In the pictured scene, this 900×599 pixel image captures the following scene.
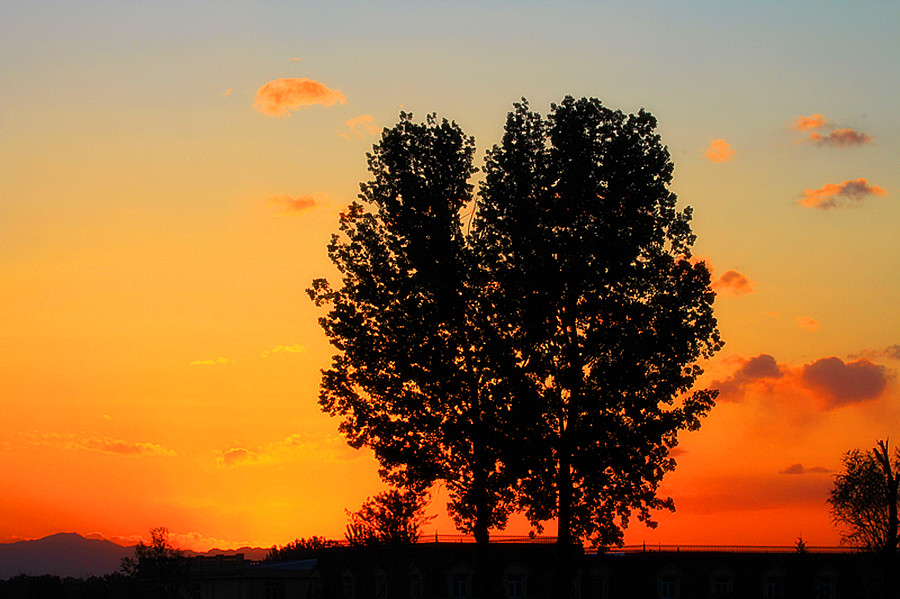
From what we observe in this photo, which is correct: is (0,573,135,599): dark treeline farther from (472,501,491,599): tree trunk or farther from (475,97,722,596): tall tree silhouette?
(475,97,722,596): tall tree silhouette

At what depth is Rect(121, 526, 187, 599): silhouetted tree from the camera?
7438 cm

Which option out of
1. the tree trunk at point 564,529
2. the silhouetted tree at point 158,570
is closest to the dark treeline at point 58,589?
the silhouetted tree at point 158,570

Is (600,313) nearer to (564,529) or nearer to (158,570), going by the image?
(564,529)

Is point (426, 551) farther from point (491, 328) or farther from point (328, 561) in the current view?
point (491, 328)

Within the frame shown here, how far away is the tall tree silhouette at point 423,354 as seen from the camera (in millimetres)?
45625

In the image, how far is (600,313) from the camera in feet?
144

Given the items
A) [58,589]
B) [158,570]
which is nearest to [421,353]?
[158,570]

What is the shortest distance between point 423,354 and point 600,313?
8069 millimetres

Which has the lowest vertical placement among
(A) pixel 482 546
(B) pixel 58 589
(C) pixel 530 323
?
(B) pixel 58 589

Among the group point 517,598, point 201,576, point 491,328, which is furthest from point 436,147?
point 201,576

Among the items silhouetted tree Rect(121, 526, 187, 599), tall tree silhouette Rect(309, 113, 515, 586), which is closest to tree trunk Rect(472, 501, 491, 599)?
tall tree silhouette Rect(309, 113, 515, 586)

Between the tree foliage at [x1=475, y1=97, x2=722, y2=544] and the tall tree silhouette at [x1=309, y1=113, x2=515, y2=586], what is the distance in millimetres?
1655

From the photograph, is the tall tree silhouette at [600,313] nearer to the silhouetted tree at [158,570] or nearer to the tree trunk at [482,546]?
the tree trunk at [482,546]

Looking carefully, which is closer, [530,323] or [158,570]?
[530,323]
